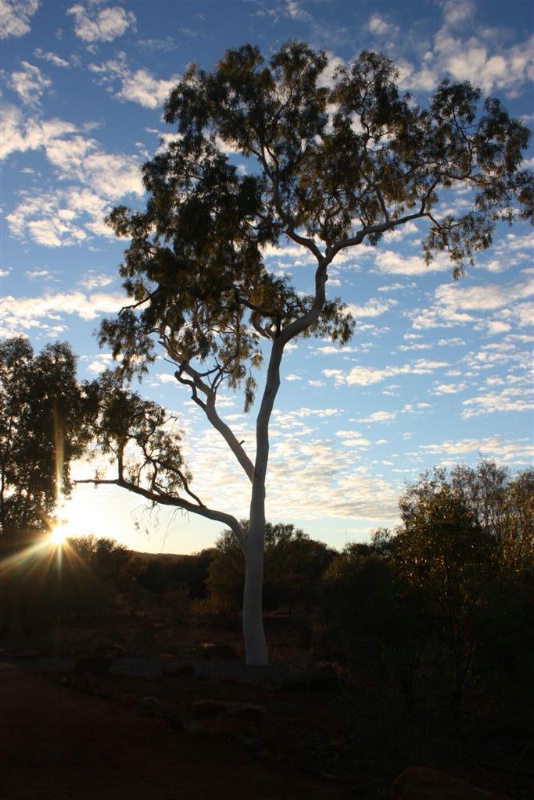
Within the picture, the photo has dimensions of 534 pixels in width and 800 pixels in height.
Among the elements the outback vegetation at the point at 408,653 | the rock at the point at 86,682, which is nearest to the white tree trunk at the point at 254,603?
the outback vegetation at the point at 408,653

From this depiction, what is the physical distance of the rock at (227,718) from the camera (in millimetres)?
9148

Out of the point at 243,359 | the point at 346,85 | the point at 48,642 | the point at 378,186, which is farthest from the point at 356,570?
the point at 346,85

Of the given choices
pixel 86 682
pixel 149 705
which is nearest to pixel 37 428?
pixel 86 682

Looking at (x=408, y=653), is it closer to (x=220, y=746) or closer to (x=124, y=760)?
(x=220, y=746)

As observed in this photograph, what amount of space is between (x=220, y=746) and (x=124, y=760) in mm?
1250

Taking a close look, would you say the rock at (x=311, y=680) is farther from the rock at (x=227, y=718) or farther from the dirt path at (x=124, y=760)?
the dirt path at (x=124, y=760)

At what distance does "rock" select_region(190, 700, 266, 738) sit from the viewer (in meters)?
9.15

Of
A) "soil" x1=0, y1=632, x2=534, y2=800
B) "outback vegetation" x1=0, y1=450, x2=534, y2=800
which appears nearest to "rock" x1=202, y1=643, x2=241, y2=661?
"outback vegetation" x1=0, y1=450, x2=534, y2=800

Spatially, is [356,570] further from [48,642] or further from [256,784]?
[256,784]

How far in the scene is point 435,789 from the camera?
21.1ft

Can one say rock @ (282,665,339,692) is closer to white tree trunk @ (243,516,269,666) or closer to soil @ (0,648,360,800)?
soil @ (0,648,360,800)

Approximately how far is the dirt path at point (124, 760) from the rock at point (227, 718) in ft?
0.60

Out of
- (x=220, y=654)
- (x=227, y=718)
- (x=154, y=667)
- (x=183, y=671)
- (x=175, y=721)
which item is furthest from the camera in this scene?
(x=220, y=654)

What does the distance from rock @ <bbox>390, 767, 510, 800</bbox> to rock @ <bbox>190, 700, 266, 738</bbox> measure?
2.85 m
